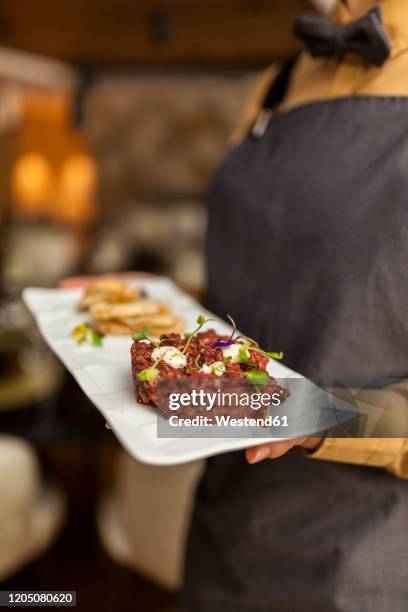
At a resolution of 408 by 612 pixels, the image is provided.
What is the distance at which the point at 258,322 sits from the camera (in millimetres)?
1187

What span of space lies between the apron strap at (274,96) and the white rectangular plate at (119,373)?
0.43 metres

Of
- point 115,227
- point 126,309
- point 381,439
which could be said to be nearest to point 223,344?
point 381,439

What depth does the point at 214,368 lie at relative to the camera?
77 cm

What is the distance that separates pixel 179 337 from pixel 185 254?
10.8 ft

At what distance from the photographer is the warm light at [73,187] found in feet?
25.3

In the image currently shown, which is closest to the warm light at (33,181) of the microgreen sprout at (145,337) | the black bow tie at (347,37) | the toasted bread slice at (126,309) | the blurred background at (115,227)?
the blurred background at (115,227)

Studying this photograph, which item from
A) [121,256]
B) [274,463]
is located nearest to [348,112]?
[274,463]

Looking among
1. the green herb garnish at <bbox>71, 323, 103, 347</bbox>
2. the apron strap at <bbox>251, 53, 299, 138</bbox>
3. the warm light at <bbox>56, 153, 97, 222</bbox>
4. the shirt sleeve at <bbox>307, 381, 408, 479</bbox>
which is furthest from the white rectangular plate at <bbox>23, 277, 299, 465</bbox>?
the warm light at <bbox>56, 153, 97, 222</bbox>

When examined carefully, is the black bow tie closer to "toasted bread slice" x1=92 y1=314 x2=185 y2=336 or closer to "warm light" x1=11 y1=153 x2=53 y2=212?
"toasted bread slice" x1=92 y1=314 x2=185 y2=336

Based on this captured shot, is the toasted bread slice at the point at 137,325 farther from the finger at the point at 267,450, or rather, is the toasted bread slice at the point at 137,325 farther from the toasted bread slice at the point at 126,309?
the finger at the point at 267,450

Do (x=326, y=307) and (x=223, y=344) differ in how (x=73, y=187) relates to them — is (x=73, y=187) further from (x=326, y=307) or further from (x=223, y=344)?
(x=223, y=344)

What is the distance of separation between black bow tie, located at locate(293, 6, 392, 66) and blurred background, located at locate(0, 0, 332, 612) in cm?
62

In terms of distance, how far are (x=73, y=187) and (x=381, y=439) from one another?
24.7 ft

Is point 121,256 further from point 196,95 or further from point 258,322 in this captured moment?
point 258,322
